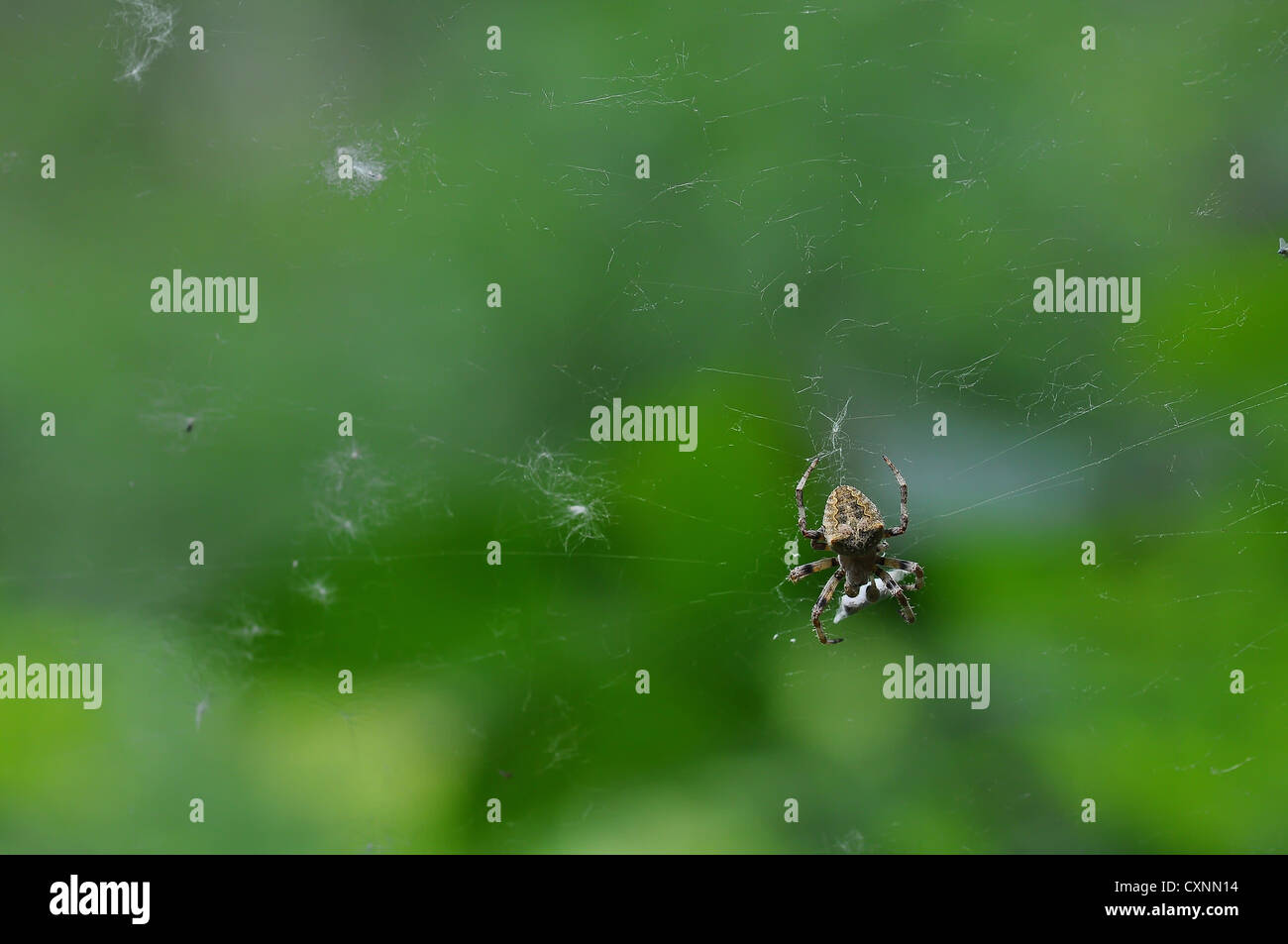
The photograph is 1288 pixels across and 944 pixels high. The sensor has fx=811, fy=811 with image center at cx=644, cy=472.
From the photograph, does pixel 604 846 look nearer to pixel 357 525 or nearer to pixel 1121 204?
pixel 357 525

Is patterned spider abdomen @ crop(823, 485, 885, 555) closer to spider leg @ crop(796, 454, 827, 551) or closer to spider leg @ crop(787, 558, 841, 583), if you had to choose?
spider leg @ crop(796, 454, 827, 551)

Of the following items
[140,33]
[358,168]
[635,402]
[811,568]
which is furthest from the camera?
[140,33]

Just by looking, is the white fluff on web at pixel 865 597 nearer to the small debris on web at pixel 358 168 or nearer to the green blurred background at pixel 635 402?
the green blurred background at pixel 635 402

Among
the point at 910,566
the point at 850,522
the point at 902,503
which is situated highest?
the point at 902,503

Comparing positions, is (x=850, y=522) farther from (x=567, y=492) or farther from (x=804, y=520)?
(x=567, y=492)

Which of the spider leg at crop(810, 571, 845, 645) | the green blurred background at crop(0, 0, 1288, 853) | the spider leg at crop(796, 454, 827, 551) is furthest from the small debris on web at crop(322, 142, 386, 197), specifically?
the spider leg at crop(810, 571, 845, 645)

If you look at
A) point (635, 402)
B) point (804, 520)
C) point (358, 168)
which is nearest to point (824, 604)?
point (804, 520)

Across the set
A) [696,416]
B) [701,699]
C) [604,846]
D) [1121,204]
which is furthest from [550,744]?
[1121,204]
